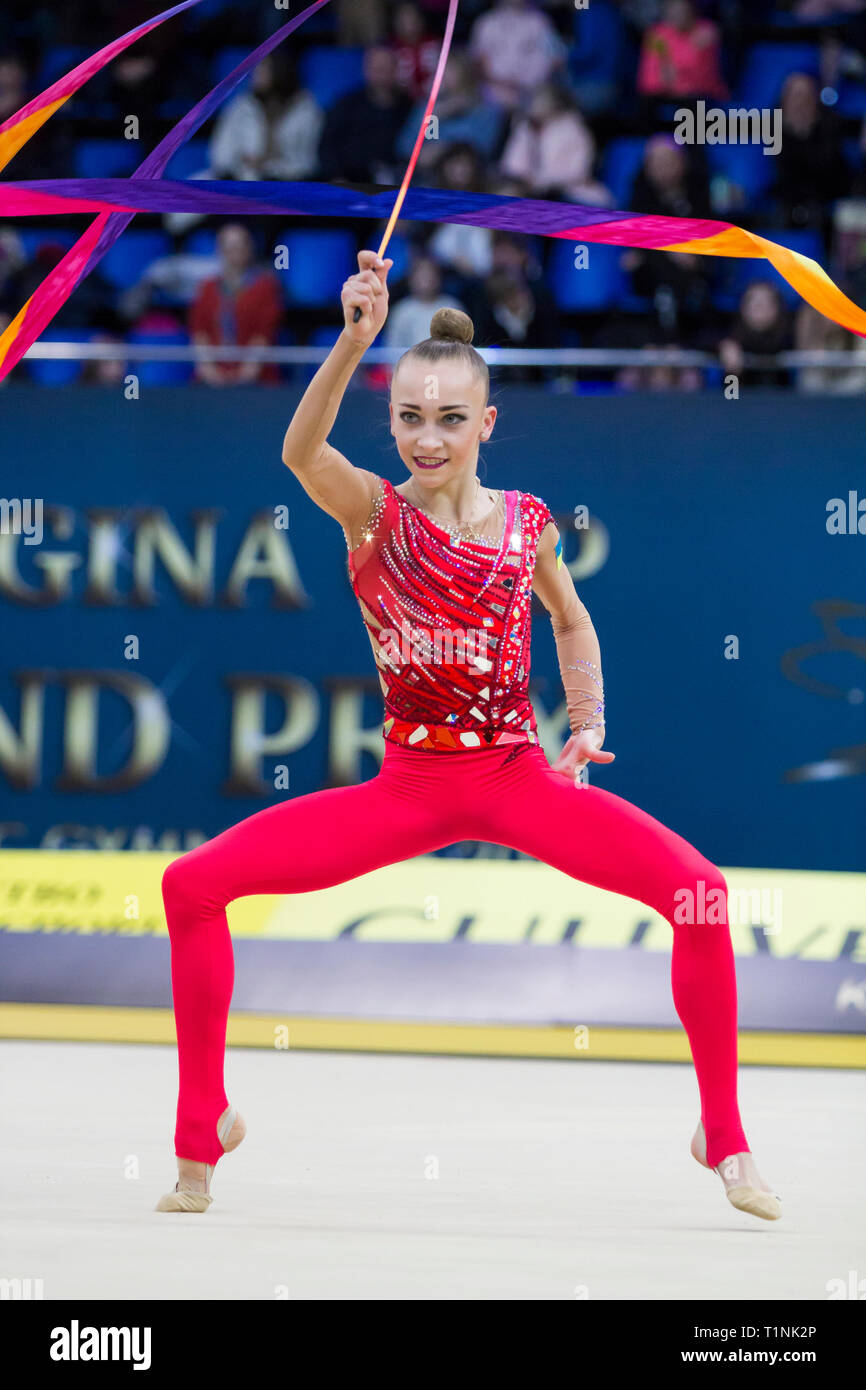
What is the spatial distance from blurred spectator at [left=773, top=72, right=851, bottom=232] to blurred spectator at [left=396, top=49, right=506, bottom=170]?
54.3 inches

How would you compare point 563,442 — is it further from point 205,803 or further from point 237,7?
point 237,7

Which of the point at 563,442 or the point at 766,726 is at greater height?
the point at 563,442

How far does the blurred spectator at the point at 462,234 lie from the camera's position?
26.5 feet

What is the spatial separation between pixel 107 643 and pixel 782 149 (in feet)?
13.1

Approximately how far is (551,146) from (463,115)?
0.48m

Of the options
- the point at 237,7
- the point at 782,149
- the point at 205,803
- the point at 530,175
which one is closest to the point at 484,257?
the point at 530,175

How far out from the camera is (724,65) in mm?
9117

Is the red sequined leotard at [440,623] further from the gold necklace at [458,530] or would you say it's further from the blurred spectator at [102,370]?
the blurred spectator at [102,370]

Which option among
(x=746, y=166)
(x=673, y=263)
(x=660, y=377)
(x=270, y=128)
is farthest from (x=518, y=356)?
(x=270, y=128)

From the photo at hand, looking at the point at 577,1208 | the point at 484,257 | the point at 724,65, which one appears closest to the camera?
the point at 577,1208

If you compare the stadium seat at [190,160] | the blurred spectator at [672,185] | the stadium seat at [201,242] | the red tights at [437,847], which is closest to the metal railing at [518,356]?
the blurred spectator at [672,185]

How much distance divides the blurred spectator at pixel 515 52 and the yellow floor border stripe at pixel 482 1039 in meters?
4.83

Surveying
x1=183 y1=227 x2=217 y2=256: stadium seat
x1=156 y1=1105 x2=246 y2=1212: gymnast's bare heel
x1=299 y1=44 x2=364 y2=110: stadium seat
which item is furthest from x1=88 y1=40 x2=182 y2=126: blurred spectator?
x1=156 y1=1105 x2=246 y2=1212: gymnast's bare heel

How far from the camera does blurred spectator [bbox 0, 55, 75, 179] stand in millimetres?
8984
